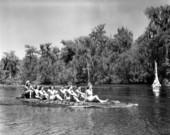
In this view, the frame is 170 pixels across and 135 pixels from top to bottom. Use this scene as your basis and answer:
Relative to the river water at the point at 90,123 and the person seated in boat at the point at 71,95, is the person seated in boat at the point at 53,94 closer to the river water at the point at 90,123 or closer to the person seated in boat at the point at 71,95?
the person seated in boat at the point at 71,95

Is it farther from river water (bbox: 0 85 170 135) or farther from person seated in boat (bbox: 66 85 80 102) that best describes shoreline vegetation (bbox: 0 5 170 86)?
river water (bbox: 0 85 170 135)

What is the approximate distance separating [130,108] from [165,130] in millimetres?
8967

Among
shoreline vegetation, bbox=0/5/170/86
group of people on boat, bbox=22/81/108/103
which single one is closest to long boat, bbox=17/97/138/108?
group of people on boat, bbox=22/81/108/103

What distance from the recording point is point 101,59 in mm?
87625

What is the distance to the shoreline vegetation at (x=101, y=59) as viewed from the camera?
70875mm

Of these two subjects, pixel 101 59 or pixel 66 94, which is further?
pixel 101 59

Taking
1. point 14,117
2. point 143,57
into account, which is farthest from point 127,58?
point 14,117

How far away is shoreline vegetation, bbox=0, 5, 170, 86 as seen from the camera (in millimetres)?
70875

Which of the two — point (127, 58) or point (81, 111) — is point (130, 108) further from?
point (127, 58)

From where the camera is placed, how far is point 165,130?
16.0m

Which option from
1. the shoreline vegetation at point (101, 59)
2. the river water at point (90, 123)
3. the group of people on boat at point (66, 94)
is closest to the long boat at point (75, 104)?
the group of people on boat at point (66, 94)

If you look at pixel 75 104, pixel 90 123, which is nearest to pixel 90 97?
pixel 75 104

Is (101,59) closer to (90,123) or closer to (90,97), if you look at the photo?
(90,97)

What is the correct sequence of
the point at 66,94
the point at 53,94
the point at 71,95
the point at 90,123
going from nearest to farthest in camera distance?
the point at 90,123, the point at 71,95, the point at 53,94, the point at 66,94
